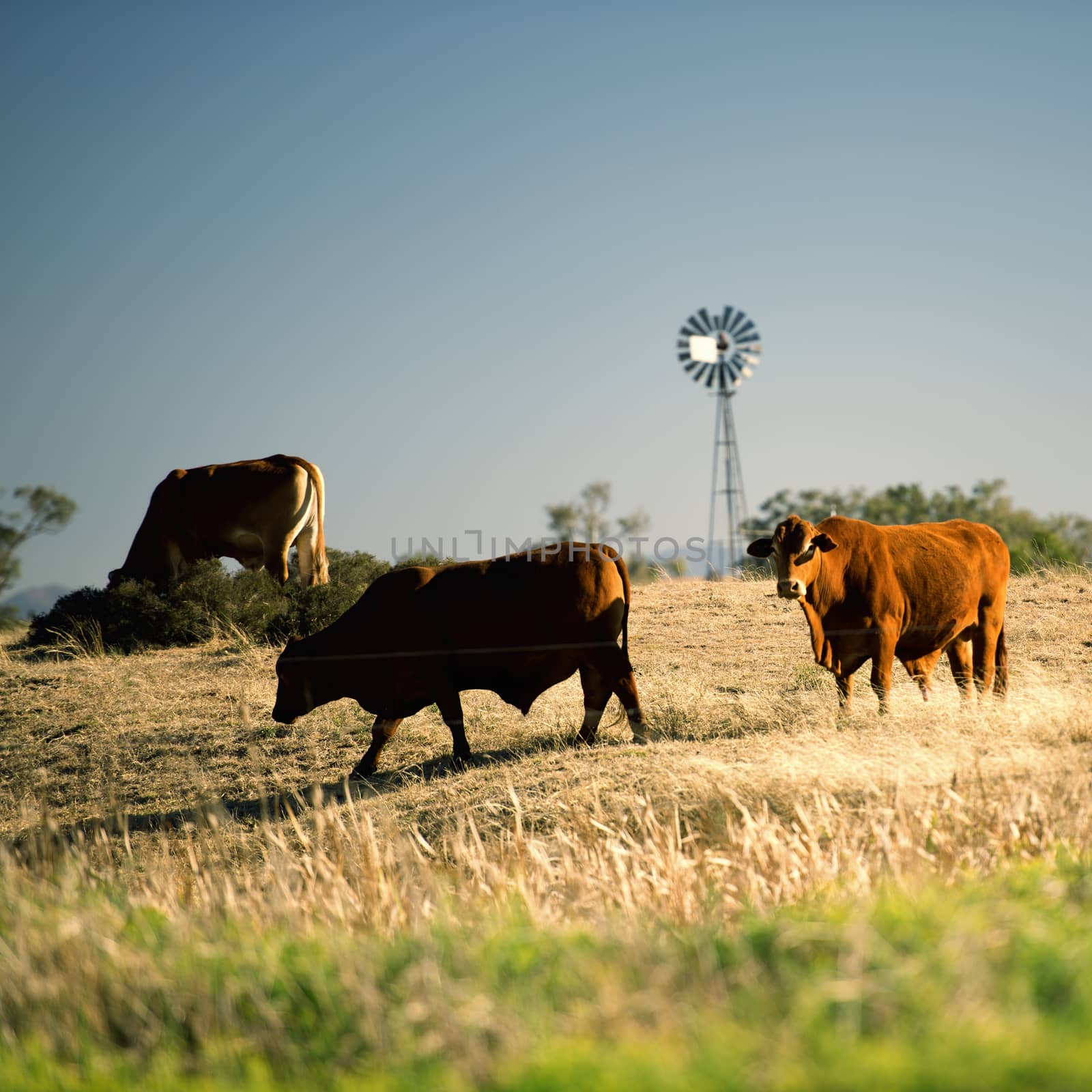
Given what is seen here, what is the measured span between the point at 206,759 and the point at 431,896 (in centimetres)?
536

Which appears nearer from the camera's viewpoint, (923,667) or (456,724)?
(456,724)

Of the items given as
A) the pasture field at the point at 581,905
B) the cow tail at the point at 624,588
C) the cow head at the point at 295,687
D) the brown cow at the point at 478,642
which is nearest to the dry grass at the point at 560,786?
the pasture field at the point at 581,905

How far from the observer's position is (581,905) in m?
4.90

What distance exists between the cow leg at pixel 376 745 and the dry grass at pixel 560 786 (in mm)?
195

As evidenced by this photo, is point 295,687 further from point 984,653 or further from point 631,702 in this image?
point 984,653

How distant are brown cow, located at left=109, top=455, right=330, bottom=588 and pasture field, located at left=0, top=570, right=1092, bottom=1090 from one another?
16.1 ft

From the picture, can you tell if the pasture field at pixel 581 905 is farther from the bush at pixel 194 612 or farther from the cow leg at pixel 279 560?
the cow leg at pixel 279 560

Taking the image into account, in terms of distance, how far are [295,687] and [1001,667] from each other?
6735mm

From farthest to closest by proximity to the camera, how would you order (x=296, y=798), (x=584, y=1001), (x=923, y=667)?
(x=923, y=667), (x=296, y=798), (x=584, y=1001)

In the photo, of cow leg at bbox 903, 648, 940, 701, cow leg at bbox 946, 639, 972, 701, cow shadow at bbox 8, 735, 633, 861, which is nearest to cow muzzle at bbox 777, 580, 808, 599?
cow shadow at bbox 8, 735, 633, 861

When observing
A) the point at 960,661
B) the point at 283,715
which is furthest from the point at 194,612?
the point at 960,661

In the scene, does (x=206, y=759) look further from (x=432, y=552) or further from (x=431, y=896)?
(x=432, y=552)

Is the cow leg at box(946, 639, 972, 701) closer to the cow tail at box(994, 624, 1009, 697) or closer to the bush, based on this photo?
the cow tail at box(994, 624, 1009, 697)

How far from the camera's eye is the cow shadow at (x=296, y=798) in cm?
866
